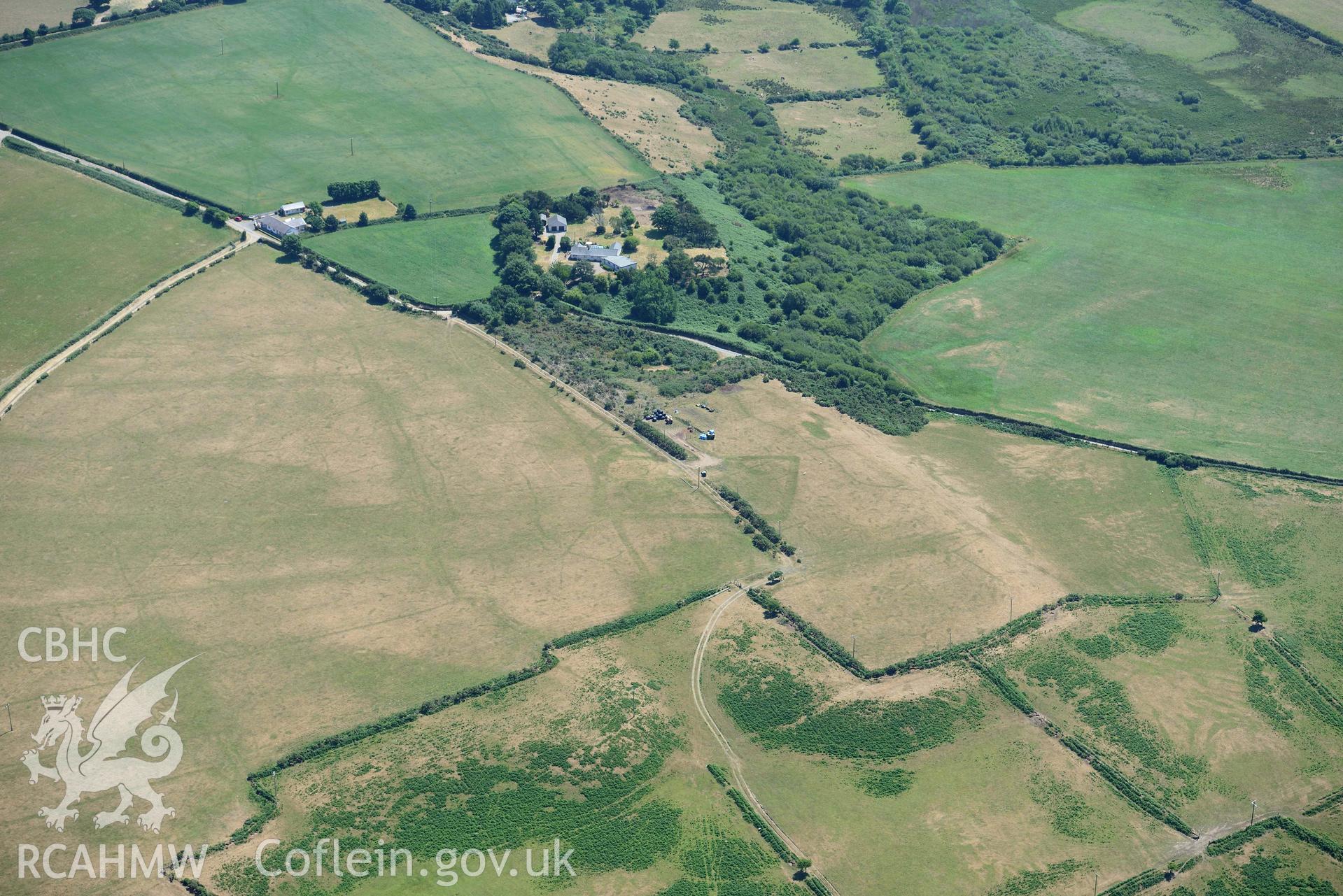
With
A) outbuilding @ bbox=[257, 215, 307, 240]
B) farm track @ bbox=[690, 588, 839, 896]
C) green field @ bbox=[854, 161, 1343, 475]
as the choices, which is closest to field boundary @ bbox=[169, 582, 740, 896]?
farm track @ bbox=[690, 588, 839, 896]

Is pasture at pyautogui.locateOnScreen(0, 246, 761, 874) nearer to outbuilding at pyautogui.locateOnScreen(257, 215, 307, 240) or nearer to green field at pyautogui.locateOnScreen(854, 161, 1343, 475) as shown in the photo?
outbuilding at pyautogui.locateOnScreen(257, 215, 307, 240)

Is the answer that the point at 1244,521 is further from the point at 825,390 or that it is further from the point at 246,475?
the point at 246,475

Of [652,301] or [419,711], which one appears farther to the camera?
[652,301]

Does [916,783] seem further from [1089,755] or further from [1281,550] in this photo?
[1281,550]

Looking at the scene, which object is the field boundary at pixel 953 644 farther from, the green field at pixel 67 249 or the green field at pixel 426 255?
the green field at pixel 67 249

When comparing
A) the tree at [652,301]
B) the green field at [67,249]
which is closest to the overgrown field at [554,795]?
the tree at [652,301]

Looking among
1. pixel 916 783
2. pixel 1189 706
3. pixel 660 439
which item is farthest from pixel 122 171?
pixel 1189 706
